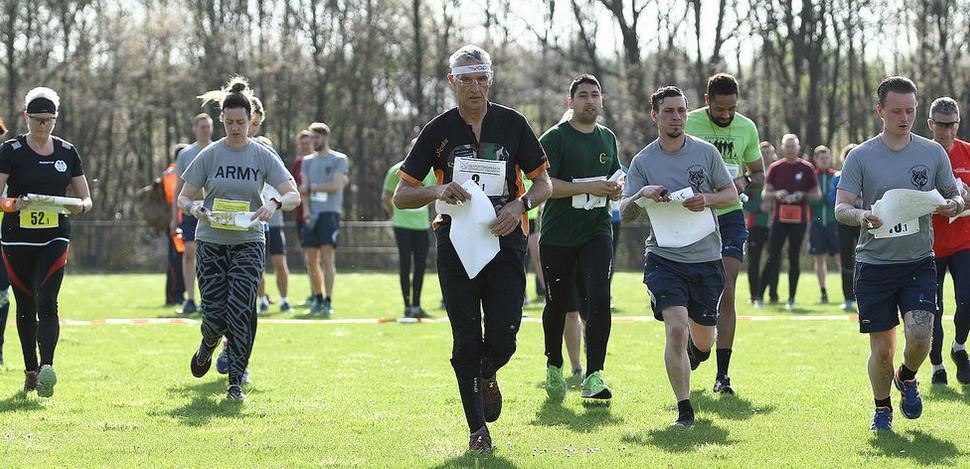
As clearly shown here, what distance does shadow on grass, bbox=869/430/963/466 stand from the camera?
20.1ft

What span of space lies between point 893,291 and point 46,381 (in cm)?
532

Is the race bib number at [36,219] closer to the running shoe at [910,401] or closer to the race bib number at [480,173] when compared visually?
the race bib number at [480,173]

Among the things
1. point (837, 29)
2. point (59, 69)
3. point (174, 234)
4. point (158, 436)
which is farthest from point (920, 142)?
point (59, 69)

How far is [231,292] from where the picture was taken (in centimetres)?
856

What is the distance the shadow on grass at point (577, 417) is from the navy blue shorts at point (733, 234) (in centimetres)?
136

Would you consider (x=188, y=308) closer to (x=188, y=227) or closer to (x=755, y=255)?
(x=188, y=227)

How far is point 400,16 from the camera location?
39688 millimetres

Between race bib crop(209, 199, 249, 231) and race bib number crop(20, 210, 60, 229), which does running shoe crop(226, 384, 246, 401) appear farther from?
race bib number crop(20, 210, 60, 229)

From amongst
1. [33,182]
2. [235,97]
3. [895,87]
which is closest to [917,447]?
[895,87]

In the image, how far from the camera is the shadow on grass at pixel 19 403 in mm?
8019

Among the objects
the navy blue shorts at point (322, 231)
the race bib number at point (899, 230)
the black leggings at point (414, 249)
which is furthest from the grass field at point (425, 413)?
the navy blue shorts at point (322, 231)

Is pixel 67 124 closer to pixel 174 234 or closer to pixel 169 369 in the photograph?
pixel 174 234

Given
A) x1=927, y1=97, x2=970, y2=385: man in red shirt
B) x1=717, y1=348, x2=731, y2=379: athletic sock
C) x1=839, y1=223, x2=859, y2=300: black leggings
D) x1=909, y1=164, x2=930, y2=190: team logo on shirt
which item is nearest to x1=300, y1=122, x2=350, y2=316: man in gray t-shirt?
x1=839, y1=223, x2=859, y2=300: black leggings

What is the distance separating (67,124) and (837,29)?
916 inches
